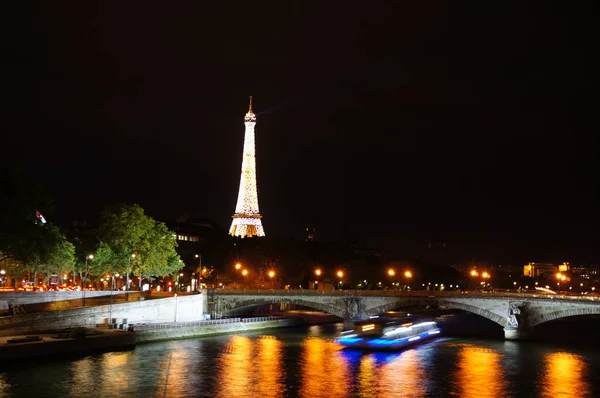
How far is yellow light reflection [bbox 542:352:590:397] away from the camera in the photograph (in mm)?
42750

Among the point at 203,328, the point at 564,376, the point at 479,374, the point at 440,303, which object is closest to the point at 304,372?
the point at 479,374

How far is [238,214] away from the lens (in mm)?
142000

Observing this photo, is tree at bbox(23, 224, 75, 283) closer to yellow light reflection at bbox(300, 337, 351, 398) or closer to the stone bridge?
the stone bridge

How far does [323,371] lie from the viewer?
48.9 metres

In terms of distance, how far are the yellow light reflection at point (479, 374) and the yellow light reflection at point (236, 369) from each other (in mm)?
12352

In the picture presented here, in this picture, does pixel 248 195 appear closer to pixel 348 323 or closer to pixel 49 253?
pixel 348 323

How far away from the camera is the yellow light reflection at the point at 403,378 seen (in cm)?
4188

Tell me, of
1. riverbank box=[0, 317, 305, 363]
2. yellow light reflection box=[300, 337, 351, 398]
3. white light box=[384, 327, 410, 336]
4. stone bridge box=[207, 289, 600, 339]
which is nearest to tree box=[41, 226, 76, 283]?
riverbank box=[0, 317, 305, 363]

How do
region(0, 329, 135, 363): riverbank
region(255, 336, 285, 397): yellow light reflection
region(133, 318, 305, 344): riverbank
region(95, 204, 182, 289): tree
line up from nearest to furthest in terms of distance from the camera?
region(255, 336, 285, 397): yellow light reflection, region(0, 329, 135, 363): riverbank, region(133, 318, 305, 344): riverbank, region(95, 204, 182, 289): tree

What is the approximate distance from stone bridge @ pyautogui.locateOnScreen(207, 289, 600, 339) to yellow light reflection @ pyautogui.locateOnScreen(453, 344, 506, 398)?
1019 cm

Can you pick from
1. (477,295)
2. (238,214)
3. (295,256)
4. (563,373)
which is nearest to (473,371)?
(563,373)

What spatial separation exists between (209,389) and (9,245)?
24513 millimetres

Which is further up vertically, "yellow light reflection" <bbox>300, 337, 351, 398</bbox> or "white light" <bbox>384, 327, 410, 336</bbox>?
"white light" <bbox>384, 327, 410, 336</bbox>

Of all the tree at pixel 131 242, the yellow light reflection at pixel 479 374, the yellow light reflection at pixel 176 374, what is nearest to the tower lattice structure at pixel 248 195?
the tree at pixel 131 242
